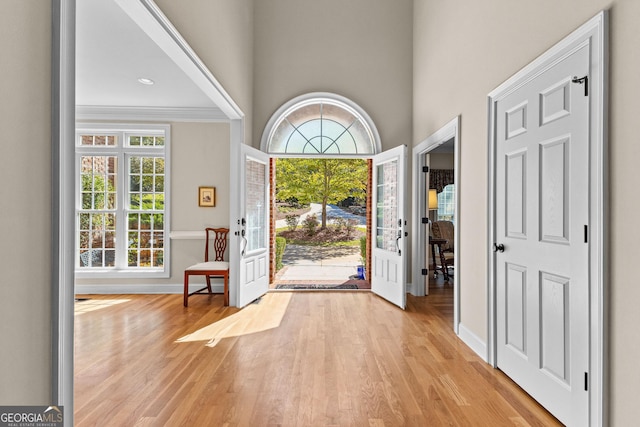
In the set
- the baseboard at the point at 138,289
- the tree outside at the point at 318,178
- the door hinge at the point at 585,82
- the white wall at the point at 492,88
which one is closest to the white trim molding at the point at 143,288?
the baseboard at the point at 138,289

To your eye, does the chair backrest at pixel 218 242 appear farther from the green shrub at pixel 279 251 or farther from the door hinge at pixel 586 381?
the door hinge at pixel 586 381

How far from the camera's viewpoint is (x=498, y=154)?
9.55ft

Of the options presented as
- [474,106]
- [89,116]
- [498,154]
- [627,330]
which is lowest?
[627,330]

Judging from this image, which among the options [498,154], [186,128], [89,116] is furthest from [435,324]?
[89,116]

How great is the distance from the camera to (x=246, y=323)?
13.1 ft

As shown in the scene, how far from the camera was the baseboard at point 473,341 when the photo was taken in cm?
306

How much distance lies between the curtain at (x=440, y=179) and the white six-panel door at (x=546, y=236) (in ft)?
Answer: 17.8

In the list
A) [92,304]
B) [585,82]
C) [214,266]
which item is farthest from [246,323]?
[585,82]

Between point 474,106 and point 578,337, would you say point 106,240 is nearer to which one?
point 474,106

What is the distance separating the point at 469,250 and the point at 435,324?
3.40 ft

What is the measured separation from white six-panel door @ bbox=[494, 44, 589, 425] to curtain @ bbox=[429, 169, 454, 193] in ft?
17.8

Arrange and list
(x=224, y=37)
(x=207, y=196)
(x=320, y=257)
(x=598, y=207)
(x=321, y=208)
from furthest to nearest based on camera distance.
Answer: (x=321, y=208) → (x=320, y=257) → (x=207, y=196) → (x=224, y=37) → (x=598, y=207)

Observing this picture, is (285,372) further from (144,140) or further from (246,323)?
(144,140)

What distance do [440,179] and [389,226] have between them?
3.79m
